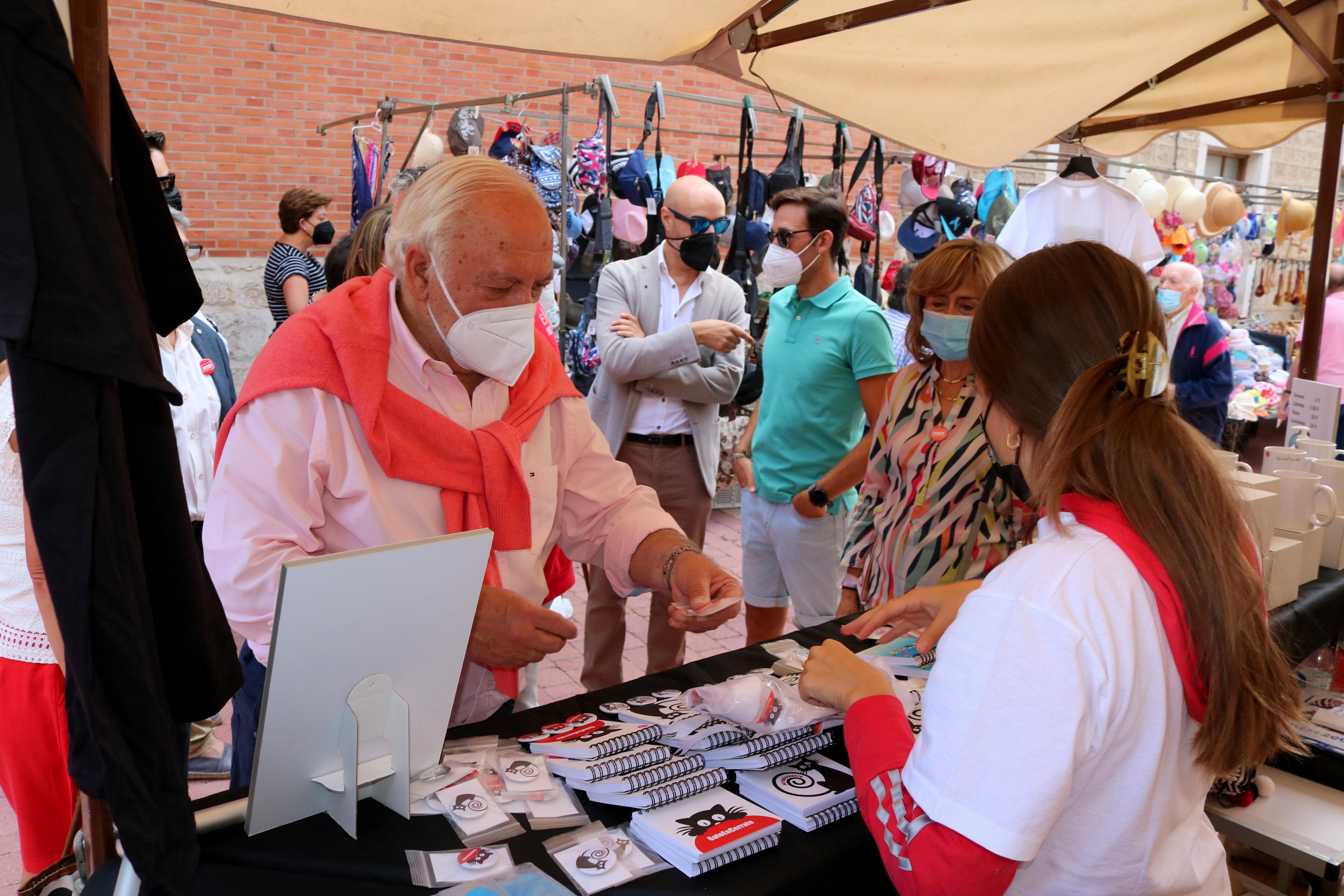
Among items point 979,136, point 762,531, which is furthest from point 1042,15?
point 762,531

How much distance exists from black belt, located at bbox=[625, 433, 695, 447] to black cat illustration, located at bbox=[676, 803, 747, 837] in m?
2.27

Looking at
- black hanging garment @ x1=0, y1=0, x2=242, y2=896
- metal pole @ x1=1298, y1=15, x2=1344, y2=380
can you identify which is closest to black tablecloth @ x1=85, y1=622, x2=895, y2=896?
black hanging garment @ x1=0, y1=0, x2=242, y2=896

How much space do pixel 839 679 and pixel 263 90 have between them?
752cm

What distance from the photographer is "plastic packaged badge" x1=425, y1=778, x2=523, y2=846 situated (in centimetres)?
124

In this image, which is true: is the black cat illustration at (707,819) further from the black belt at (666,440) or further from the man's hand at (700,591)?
the black belt at (666,440)

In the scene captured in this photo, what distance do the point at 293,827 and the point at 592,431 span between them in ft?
3.25

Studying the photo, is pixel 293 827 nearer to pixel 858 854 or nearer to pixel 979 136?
pixel 858 854

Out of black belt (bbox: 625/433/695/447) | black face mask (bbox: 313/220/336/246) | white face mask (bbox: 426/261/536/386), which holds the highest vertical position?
black face mask (bbox: 313/220/336/246)

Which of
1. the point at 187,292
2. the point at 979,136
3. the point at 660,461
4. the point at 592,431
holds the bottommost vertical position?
the point at 660,461

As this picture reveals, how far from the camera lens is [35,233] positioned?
84 cm

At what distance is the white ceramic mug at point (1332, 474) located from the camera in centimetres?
276

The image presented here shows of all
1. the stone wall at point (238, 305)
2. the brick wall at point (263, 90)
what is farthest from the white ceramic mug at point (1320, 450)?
the stone wall at point (238, 305)

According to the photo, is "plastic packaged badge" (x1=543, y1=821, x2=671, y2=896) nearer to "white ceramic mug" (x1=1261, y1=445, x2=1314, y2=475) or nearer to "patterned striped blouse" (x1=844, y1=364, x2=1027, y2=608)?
"patterned striped blouse" (x1=844, y1=364, x2=1027, y2=608)

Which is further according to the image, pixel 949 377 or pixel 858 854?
pixel 949 377
